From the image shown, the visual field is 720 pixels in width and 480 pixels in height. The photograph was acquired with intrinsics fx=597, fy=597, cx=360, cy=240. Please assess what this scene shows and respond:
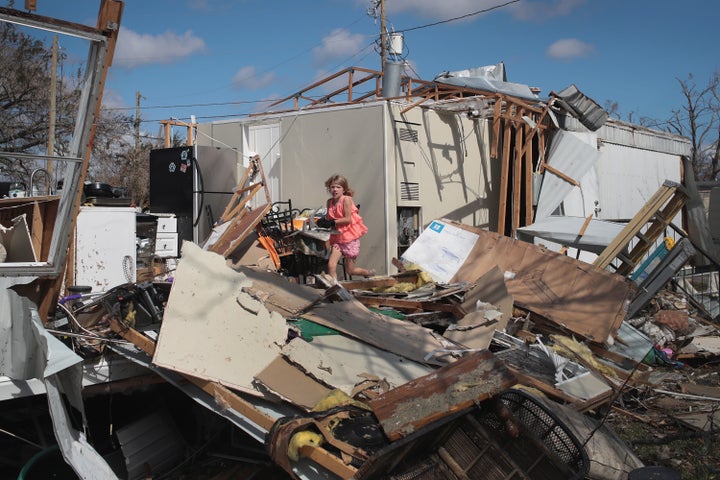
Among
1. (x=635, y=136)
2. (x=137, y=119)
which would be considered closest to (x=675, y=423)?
(x=635, y=136)

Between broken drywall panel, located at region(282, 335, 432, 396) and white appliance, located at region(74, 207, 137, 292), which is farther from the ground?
white appliance, located at region(74, 207, 137, 292)

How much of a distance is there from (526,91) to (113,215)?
8039 mm

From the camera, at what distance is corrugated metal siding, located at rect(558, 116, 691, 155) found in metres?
12.0

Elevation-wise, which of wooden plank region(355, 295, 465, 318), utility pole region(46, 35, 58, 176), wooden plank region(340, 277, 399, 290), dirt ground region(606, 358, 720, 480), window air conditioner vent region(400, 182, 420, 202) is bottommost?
dirt ground region(606, 358, 720, 480)

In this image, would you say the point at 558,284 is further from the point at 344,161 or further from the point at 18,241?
the point at 18,241

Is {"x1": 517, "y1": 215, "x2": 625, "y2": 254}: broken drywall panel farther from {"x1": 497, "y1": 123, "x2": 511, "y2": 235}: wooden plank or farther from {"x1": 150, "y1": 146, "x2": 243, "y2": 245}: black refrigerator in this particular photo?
{"x1": 150, "y1": 146, "x2": 243, "y2": 245}: black refrigerator

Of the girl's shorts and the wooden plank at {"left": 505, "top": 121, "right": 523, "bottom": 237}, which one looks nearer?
the girl's shorts

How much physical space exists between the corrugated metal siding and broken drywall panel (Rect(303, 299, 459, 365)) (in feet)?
26.7

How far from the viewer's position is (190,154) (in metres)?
9.65

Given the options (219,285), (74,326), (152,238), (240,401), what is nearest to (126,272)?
(152,238)

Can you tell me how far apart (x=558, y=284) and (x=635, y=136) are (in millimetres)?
10033

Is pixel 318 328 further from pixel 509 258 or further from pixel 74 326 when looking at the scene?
pixel 509 258

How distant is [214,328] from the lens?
3977 mm

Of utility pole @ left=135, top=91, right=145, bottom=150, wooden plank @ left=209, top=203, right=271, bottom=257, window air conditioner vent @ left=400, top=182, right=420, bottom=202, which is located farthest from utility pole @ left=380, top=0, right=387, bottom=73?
wooden plank @ left=209, top=203, right=271, bottom=257
